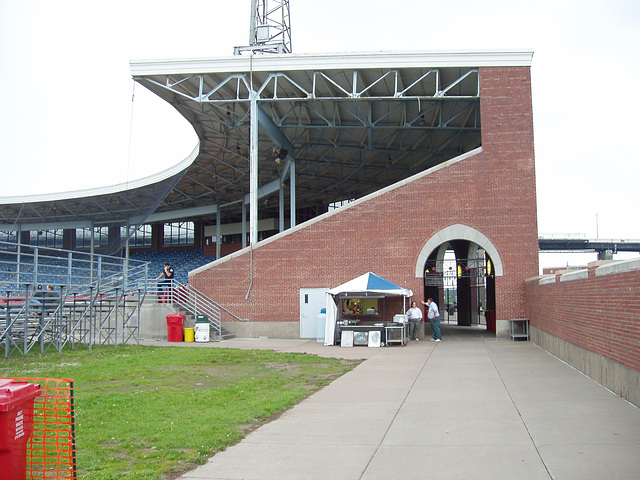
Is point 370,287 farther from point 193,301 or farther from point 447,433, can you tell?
point 447,433

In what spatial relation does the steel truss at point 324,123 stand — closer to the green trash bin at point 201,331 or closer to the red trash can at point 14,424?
the green trash bin at point 201,331

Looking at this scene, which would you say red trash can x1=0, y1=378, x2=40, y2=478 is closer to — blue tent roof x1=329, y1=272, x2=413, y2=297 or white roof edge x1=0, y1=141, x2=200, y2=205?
blue tent roof x1=329, y1=272, x2=413, y2=297

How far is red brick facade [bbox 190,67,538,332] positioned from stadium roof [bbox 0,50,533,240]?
97.4 inches

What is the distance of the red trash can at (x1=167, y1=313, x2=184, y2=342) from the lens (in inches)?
977

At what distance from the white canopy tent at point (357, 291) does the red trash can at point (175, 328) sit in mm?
6423

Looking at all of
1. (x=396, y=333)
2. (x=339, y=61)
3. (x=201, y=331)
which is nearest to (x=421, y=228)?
(x=396, y=333)

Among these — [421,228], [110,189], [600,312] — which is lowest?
[600,312]

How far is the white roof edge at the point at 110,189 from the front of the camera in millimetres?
41156

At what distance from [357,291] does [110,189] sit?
30.8m

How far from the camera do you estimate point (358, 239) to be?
25.1 m

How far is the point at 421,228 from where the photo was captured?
80.7 ft

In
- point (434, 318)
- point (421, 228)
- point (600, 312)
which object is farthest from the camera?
point (421, 228)

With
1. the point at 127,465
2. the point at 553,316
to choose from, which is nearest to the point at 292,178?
the point at 553,316

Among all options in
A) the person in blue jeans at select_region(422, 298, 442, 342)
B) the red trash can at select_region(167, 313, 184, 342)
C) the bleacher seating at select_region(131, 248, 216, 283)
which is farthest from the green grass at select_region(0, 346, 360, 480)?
the bleacher seating at select_region(131, 248, 216, 283)
